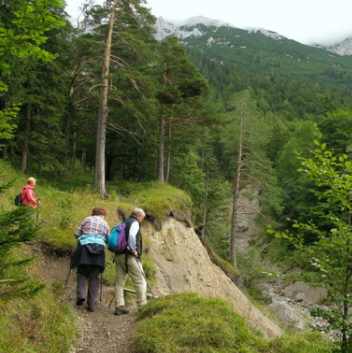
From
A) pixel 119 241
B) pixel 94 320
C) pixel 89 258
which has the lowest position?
pixel 94 320

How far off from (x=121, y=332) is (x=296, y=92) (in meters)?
132

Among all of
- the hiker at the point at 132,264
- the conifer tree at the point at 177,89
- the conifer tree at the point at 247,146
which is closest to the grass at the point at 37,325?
the hiker at the point at 132,264

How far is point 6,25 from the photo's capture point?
10.8 meters

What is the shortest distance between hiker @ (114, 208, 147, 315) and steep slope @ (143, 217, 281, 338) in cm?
406

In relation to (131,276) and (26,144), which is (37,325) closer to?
(131,276)

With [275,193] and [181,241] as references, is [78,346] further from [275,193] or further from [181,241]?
Result: [275,193]

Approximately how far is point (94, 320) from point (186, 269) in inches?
335

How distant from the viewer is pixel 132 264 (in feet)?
20.9

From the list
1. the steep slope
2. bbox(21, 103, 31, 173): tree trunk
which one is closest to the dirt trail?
the steep slope

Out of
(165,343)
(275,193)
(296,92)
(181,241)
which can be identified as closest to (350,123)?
(275,193)

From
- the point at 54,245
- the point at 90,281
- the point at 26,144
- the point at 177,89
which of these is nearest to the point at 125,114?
the point at 177,89

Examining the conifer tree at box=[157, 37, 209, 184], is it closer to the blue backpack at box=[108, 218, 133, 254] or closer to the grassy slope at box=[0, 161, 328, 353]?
the blue backpack at box=[108, 218, 133, 254]

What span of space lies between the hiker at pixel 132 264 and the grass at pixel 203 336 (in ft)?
2.32

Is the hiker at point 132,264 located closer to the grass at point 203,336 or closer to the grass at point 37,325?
the grass at point 203,336
